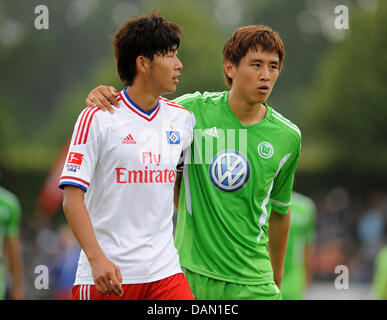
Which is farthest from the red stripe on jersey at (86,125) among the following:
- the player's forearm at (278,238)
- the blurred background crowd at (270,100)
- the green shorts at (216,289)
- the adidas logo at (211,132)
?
the blurred background crowd at (270,100)

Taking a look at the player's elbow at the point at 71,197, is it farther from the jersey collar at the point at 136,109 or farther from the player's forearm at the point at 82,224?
the jersey collar at the point at 136,109

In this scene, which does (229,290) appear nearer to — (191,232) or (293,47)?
(191,232)

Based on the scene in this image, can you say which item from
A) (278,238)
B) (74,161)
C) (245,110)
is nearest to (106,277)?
(74,161)

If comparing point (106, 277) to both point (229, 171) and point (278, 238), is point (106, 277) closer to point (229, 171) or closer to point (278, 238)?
point (229, 171)

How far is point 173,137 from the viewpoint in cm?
474

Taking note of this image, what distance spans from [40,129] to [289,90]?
42.1ft

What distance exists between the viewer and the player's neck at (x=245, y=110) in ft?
17.0

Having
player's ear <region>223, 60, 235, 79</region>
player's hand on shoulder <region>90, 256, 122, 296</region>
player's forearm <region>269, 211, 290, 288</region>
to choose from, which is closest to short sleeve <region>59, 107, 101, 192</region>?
player's hand on shoulder <region>90, 256, 122, 296</region>

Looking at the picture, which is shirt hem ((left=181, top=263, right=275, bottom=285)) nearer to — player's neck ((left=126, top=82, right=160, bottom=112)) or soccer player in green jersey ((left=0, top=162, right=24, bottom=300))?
player's neck ((left=126, top=82, right=160, bottom=112))

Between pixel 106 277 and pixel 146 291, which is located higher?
pixel 106 277

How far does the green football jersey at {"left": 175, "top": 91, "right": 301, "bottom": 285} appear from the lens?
4.99 metres

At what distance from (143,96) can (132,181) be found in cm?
56

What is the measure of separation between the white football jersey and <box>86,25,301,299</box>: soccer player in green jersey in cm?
50

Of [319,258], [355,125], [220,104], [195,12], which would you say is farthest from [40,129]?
[220,104]
